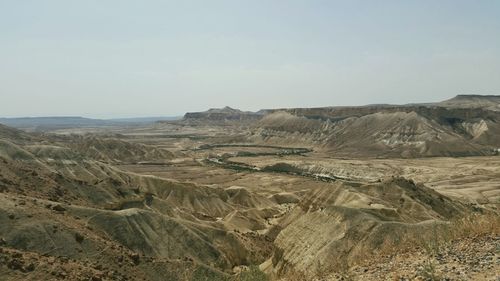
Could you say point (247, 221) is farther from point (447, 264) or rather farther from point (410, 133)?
point (410, 133)

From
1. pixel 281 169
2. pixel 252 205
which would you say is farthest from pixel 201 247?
pixel 281 169

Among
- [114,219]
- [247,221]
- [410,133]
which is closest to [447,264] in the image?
[114,219]

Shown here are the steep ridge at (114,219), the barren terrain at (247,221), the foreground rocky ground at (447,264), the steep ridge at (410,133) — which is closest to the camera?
the foreground rocky ground at (447,264)

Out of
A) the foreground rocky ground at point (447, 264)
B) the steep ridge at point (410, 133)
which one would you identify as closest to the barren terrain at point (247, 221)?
the foreground rocky ground at point (447, 264)

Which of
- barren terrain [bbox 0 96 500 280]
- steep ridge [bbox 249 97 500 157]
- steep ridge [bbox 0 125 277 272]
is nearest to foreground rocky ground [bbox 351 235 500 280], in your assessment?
barren terrain [bbox 0 96 500 280]

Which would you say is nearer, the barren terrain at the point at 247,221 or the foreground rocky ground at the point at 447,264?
the foreground rocky ground at the point at 447,264

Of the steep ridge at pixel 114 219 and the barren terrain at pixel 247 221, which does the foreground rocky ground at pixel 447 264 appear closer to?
the barren terrain at pixel 247 221

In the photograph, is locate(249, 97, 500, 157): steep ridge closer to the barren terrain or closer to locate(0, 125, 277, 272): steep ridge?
the barren terrain

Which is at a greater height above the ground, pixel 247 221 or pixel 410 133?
pixel 410 133

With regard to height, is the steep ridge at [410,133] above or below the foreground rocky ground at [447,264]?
below

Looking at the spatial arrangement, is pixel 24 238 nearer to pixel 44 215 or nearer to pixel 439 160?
pixel 44 215

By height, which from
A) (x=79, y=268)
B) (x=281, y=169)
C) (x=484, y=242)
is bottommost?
(x=281, y=169)
